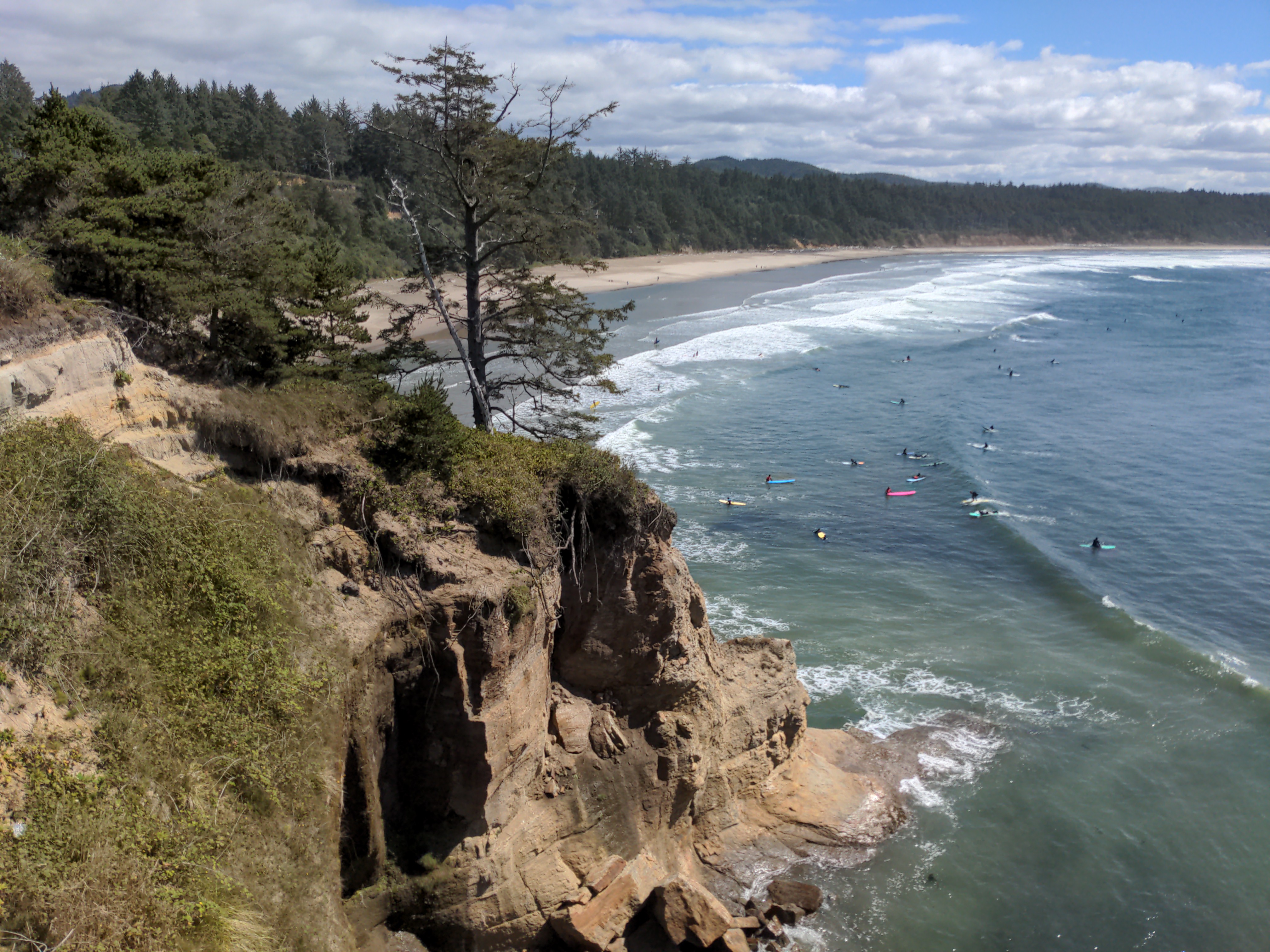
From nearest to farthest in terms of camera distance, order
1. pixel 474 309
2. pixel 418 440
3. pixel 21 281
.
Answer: pixel 21 281
pixel 418 440
pixel 474 309

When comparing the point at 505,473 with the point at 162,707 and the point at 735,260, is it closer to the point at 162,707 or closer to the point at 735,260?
the point at 162,707

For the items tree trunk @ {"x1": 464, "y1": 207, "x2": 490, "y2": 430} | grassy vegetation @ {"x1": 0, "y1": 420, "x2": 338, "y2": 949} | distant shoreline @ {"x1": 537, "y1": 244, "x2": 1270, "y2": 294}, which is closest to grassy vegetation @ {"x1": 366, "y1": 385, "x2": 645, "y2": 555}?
grassy vegetation @ {"x1": 0, "y1": 420, "x2": 338, "y2": 949}

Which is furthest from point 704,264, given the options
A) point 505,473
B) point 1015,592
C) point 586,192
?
point 505,473

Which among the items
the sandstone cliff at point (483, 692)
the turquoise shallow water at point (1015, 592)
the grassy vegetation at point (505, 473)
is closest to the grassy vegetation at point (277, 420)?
the sandstone cliff at point (483, 692)

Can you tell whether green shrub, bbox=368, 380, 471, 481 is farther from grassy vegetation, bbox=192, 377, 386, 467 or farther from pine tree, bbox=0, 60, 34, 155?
pine tree, bbox=0, 60, 34, 155

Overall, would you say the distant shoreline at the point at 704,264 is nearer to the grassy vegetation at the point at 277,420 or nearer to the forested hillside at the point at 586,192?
the forested hillside at the point at 586,192

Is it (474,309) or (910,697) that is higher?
(474,309)

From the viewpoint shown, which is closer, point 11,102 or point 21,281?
point 21,281
